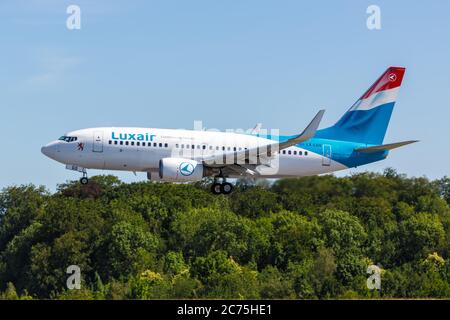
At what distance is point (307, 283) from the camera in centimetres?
8619

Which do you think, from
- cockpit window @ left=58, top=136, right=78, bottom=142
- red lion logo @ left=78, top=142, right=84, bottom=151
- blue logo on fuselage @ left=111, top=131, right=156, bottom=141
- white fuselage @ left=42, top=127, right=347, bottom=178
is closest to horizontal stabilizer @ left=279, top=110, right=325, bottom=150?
white fuselage @ left=42, top=127, right=347, bottom=178

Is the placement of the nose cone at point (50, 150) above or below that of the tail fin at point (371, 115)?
below

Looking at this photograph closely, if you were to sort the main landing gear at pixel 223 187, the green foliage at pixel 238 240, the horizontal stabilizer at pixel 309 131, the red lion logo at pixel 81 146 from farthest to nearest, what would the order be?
the green foliage at pixel 238 240
the main landing gear at pixel 223 187
the red lion logo at pixel 81 146
the horizontal stabilizer at pixel 309 131

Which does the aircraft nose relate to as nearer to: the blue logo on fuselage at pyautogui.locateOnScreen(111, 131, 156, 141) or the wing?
the blue logo on fuselage at pyautogui.locateOnScreen(111, 131, 156, 141)

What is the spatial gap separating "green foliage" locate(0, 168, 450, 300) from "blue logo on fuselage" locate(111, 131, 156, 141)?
8466 mm

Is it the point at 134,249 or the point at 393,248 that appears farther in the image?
the point at 134,249

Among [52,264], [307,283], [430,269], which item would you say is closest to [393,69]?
[307,283]

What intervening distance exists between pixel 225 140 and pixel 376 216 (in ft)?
133

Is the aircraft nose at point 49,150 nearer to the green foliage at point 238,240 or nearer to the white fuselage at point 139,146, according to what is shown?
the white fuselage at point 139,146

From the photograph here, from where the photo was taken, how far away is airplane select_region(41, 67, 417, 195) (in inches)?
2500

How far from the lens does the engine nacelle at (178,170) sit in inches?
2479

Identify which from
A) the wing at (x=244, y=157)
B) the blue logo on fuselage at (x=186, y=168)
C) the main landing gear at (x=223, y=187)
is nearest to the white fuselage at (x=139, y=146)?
the wing at (x=244, y=157)

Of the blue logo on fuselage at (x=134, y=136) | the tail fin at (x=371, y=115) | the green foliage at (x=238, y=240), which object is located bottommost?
the green foliage at (x=238, y=240)
